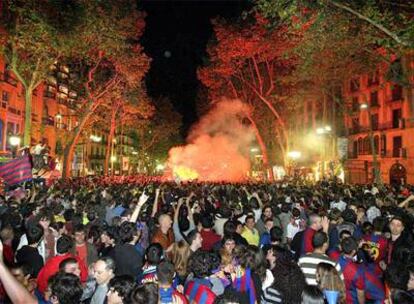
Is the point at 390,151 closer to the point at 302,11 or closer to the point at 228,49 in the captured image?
the point at 228,49

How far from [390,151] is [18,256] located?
40.7 metres

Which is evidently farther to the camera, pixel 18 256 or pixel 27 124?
pixel 27 124

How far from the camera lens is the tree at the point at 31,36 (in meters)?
19.5

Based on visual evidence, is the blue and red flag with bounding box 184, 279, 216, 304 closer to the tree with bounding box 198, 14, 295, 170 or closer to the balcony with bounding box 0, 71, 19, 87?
the tree with bounding box 198, 14, 295, 170

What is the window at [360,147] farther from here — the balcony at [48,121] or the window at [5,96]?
the window at [5,96]

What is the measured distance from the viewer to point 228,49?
32156 mm

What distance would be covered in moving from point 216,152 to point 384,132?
17786 millimetres

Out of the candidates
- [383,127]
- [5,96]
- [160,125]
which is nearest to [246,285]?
[5,96]

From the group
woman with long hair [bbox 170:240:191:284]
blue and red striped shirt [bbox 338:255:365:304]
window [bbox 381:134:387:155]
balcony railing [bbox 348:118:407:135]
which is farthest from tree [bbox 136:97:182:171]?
blue and red striped shirt [bbox 338:255:365:304]

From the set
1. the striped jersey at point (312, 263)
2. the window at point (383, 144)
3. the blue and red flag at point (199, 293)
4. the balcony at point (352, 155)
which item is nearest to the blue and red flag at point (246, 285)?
the blue and red flag at point (199, 293)

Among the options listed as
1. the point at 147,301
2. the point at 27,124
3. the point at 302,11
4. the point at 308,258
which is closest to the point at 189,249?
the point at 308,258

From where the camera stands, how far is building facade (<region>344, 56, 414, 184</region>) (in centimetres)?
3772

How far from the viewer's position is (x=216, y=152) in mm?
45594

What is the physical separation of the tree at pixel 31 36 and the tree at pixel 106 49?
3.76 feet
